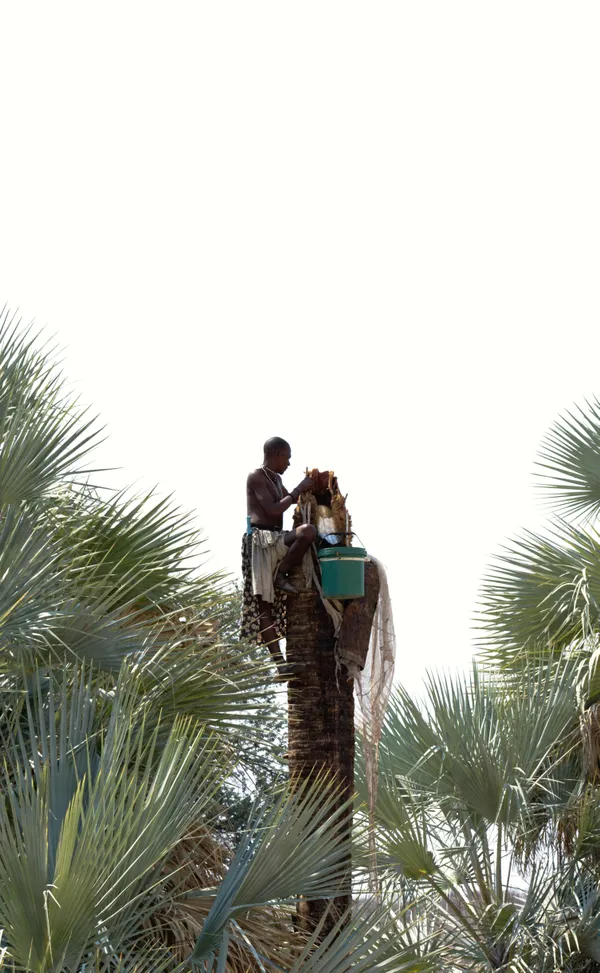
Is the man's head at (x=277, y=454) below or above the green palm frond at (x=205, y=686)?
above

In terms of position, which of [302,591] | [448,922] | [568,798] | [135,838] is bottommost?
[448,922]

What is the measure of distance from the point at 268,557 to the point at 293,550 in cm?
18

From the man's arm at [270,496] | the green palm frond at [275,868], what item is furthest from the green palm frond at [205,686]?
the green palm frond at [275,868]

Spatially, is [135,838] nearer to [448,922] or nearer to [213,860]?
[213,860]

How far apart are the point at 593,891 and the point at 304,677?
3315 mm

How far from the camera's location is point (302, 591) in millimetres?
8336

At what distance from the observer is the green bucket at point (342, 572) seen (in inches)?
324

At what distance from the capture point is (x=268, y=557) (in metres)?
8.36

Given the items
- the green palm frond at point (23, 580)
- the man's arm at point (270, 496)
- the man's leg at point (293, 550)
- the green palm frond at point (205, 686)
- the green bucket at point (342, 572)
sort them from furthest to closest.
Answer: the man's arm at point (270, 496) < the man's leg at point (293, 550) < the green bucket at point (342, 572) < the green palm frond at point (205, 686) < the green palm frond at point (23, 580)

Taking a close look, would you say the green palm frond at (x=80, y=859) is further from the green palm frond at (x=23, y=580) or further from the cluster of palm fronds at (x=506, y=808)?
the cluster of palm fronds at (x=506, y=808)

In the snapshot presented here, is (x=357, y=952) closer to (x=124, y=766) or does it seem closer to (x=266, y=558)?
(x=124, y=766)

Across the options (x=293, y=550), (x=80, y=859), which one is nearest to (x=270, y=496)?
(x=293, y=550)

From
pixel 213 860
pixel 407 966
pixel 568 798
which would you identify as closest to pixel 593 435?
pixel 568 798

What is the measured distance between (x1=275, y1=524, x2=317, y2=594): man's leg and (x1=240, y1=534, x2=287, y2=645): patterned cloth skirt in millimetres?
92
